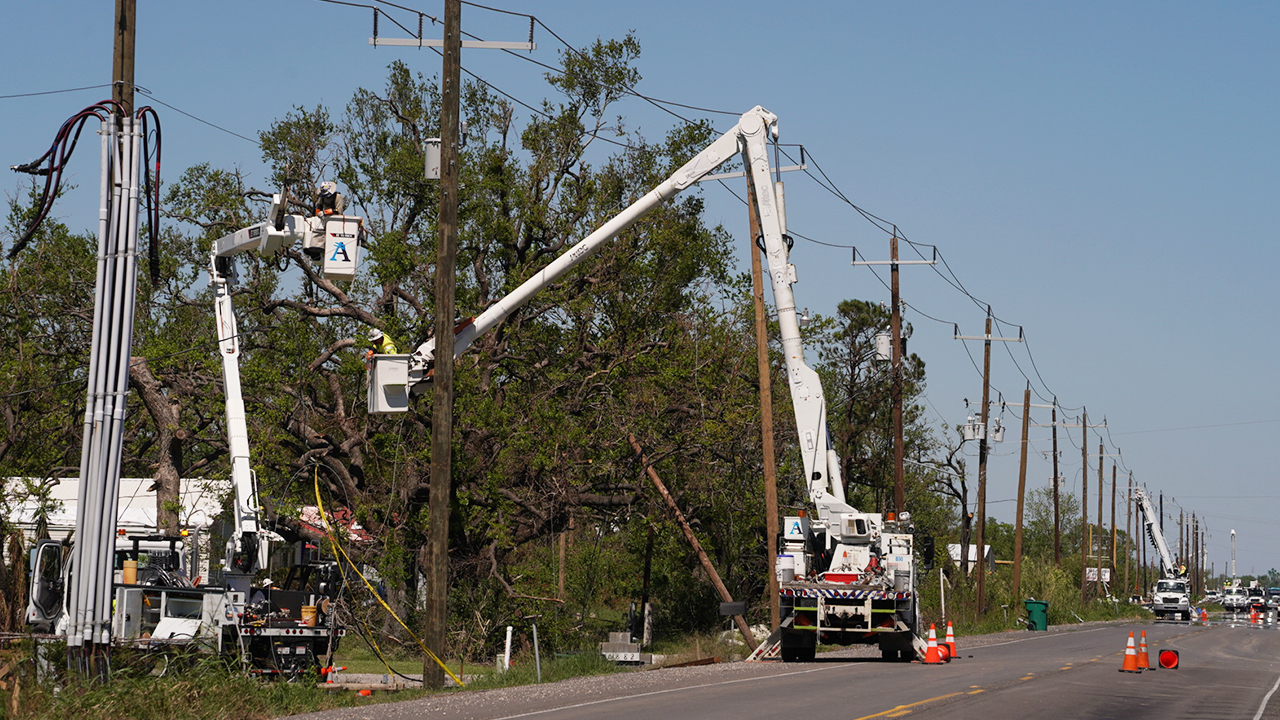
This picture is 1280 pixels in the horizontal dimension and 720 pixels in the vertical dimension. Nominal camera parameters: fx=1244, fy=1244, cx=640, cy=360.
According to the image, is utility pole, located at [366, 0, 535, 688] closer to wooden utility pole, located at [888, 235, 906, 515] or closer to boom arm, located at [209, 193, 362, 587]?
boom arm, located at [209, 193, 362, 587]

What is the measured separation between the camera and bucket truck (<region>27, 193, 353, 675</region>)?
17.1 meters

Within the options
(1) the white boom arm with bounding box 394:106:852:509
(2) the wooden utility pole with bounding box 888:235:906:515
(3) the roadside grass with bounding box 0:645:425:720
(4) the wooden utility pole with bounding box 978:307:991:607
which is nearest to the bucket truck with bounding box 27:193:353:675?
(3) the roadside grass with bounding box 0:645:425:720

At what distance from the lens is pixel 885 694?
55.2ft

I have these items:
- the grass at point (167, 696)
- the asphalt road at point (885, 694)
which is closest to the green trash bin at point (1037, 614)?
the asphalt road at point (885, 694)

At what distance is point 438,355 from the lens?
18.9m

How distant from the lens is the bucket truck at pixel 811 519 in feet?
75.3

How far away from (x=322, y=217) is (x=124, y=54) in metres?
3.46

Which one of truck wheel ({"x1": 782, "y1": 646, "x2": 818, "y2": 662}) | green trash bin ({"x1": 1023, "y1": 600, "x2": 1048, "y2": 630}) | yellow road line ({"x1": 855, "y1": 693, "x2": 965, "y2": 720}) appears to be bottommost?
green trash bin ({"x1": 1023, "y1": 600, "x2": 1048, "y2": 630})

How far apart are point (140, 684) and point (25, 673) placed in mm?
1415

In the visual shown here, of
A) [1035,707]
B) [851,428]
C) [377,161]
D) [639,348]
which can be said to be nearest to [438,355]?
[1035,707]

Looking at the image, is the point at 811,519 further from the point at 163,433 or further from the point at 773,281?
the point at 163,433

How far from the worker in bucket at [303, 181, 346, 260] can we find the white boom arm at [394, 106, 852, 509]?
482 centimetres

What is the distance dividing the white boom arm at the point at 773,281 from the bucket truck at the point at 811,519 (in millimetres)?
19

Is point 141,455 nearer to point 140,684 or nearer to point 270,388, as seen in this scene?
point 270,388
